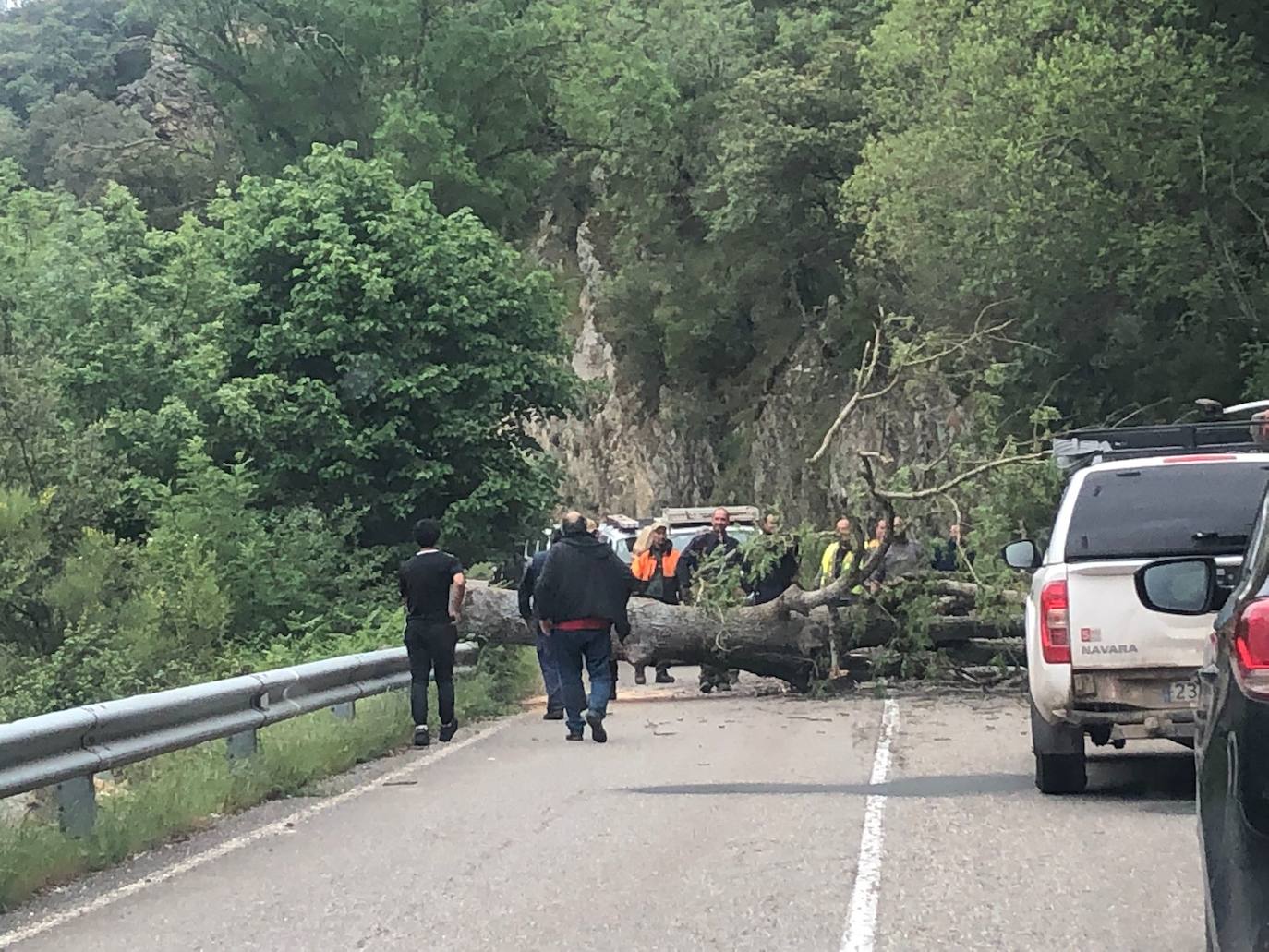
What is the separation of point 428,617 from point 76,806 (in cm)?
548

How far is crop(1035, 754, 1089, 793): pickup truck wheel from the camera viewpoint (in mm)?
10586

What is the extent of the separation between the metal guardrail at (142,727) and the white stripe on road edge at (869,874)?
406 centimetres

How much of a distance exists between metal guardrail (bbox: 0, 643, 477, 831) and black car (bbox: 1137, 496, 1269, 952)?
5990mm

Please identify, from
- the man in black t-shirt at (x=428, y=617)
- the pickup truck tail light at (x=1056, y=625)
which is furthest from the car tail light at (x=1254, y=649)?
the man in black t-shirt at (x=428, y=617)

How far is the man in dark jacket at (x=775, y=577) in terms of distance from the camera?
19.0 metres

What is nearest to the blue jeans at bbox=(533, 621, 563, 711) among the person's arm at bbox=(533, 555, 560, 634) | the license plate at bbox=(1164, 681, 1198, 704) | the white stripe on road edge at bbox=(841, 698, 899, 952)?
the person's arm at bbox=(533, 555, 560, 634)

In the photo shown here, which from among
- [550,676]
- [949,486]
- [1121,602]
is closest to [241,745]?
[550,676]

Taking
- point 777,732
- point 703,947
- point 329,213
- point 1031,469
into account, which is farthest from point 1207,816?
point 329,213

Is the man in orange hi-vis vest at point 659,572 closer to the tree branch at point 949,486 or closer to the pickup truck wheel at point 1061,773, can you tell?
the tree branch at point 949,486

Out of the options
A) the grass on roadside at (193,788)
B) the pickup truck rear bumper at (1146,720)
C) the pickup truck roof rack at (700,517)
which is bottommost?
the grass on roadside at (193,788)

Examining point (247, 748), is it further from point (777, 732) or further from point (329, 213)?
point (329, 213)

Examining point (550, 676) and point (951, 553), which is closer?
point (550, 676)

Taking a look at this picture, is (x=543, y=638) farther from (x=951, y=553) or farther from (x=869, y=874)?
(x=869, y=874)

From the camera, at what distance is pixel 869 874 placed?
8.27 meters
